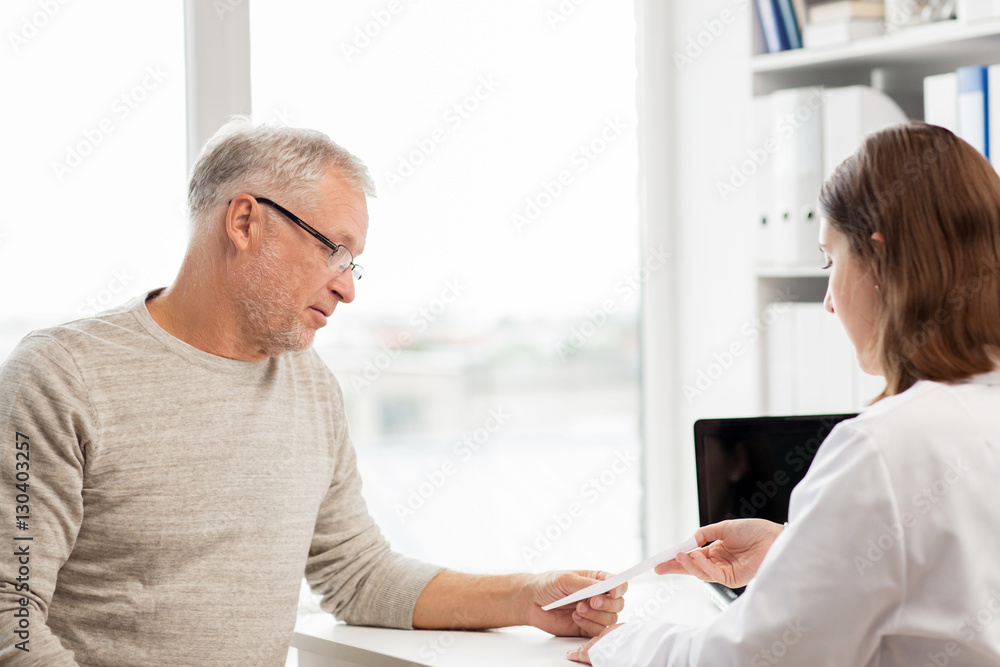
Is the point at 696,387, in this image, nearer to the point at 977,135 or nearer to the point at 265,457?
the point at 977,135

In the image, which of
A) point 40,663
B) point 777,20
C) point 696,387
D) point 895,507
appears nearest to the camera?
point 895,507

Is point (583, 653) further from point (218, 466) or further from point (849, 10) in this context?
point (849, 10)

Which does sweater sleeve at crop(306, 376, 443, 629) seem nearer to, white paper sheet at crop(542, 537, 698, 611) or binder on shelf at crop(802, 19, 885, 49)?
white paper sheet at crop(542, 537, 698, 611)

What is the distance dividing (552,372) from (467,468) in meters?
0.34

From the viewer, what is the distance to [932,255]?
1.04 meters

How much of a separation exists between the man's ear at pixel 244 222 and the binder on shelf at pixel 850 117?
1.24 m

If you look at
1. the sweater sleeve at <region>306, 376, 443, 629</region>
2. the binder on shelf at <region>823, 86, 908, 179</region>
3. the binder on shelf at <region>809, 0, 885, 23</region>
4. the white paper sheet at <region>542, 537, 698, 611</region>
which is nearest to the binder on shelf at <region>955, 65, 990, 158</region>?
the binder on shelf at <region>823, 86, 908, 179</region>

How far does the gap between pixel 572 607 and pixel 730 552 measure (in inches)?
10.5

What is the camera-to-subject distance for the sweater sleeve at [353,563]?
61.3 inches

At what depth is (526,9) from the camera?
2.26m

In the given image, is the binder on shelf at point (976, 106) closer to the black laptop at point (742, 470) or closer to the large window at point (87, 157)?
the black laptop at point (742, 470)

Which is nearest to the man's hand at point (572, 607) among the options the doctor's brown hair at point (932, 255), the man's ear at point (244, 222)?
the doctor's brown hair at point (932, 255)

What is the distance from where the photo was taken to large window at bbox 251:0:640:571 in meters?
1.98

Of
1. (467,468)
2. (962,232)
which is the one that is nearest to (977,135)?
(962,232)
